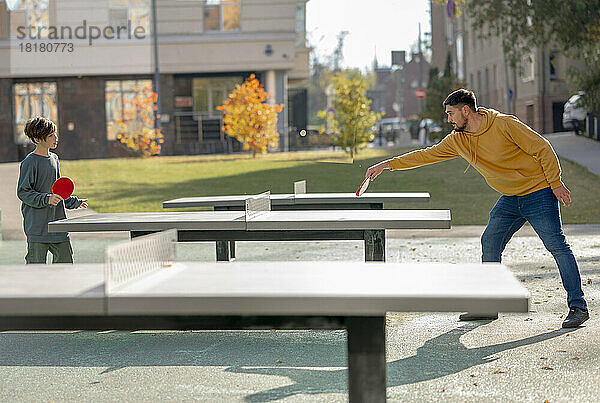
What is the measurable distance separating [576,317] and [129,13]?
42.2m

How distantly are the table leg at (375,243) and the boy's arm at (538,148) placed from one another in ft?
3.63

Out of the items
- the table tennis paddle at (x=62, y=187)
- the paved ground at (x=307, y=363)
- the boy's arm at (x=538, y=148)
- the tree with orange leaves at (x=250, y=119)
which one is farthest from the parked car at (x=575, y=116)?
the table tennis paddle at (x=62, y=187)

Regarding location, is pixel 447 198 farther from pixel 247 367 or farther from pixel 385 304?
pixel 385 304

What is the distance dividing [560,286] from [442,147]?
2030 mm

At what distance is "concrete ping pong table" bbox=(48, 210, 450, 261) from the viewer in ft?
21.3

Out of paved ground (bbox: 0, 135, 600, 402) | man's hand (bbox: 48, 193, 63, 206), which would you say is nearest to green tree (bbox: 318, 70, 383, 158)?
paved ground (bbox: 0, 135, 600, 402)

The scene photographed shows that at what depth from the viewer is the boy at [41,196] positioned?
7129mm

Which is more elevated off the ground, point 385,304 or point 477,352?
point 385,304

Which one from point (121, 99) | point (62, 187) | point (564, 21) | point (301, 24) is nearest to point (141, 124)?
point (121, 99)

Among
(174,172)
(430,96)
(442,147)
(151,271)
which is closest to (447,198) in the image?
(174,172)

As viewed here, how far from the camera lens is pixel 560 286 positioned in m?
8.14

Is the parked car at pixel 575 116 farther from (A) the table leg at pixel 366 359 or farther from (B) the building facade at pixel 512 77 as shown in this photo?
(A) the table leg at pixel 366 359

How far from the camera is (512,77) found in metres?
51.4

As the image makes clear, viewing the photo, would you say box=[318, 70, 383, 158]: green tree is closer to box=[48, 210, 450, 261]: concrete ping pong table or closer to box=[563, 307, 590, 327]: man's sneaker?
box=[48, 210, 450, 261]: concrete ping pong table
